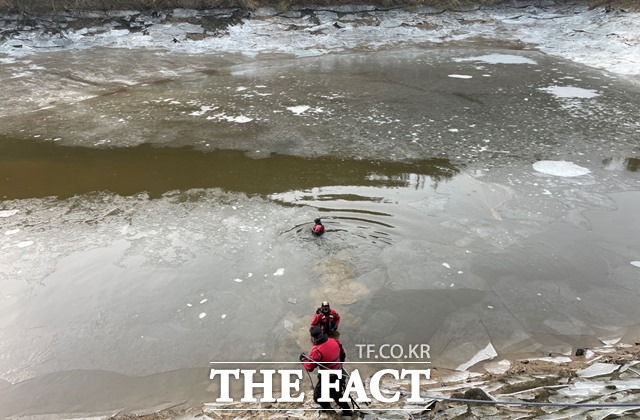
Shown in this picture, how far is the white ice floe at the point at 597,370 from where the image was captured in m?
5.15

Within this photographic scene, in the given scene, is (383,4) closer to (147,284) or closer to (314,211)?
(314,211)

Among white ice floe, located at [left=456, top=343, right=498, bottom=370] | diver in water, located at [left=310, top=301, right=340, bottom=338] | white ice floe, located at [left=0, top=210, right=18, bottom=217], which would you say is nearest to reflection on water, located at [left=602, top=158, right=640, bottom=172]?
white ice floe, located at [left=456, top=343, right=498, bottom=370]

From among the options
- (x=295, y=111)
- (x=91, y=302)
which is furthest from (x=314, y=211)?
(x=295, y=111)

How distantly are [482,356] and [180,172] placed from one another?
8.07 m

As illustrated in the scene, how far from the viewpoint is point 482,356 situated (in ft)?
19.0

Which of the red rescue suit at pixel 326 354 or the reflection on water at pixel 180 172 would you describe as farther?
the reflection on water at pixel 180 172

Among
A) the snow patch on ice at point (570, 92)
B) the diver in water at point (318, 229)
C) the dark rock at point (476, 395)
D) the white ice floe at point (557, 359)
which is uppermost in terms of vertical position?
the snow patch on ice at point (570, 92)

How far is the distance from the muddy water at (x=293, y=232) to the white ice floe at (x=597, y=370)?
1.87ft

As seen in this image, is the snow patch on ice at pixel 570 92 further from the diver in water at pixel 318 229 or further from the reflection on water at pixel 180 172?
the diver in water at pixel 318 229

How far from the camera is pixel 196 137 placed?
508 inches

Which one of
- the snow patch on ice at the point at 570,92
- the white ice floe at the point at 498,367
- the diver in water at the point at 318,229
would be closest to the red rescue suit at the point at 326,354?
the white ice floe at the point at 498,367

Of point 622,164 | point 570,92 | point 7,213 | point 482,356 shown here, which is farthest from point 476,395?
point 570,92

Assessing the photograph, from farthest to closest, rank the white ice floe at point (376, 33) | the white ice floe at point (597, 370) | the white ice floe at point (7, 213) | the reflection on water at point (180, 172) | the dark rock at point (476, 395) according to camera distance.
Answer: the white ice floe at point (376, 33) → the reflection on water at point (180, 172) → the white ice floe at point (7, 213) → the white ice floe at point (597, 370) → the dark rock at point (476, 395)

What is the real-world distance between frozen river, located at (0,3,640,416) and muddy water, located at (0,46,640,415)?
0.04 meters
